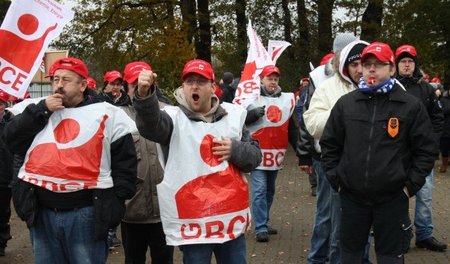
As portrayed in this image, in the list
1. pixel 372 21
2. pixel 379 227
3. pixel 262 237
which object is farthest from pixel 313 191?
pixel 372 21

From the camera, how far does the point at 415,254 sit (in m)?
7.52

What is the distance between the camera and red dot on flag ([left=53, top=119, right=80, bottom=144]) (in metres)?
4.57

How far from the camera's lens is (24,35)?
513 centimetres

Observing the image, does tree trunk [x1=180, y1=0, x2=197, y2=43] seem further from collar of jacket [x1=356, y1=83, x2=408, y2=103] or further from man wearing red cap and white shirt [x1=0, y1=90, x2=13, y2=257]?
collar of jacket [x1=356, y1=83, x2=408, y2=103]

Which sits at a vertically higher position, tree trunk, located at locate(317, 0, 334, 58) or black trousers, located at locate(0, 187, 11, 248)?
tree trunk, located at locate(317, 0, 334, 58)

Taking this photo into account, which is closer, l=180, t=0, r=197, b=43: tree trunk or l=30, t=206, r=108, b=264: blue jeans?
l=30, t=206, r=108, b=264: blue jeans

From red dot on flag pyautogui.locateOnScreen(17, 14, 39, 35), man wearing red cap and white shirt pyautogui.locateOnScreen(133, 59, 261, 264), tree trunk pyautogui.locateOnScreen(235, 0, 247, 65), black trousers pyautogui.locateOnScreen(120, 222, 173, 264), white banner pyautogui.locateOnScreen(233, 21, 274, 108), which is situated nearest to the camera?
man wearing red cap and white shirt pyautogui.locateOnScreen(133, 59, 261, 264)

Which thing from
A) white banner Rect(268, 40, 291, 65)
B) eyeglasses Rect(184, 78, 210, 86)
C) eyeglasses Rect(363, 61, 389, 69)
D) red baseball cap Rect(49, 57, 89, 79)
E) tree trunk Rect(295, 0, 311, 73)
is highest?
tree trunk Rect(295, 0, 311, 73)

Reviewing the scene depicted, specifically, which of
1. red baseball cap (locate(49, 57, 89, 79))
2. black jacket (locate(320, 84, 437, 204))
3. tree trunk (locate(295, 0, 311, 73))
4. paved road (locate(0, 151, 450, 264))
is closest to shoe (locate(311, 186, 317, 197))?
paved road (locate(0, 151, 450, 264))

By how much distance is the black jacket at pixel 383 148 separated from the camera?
193 inches

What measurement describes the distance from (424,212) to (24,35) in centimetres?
470

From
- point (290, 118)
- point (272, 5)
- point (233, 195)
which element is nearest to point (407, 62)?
point (290, 118)

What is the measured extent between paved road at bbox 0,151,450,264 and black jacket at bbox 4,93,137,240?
2.96 metres

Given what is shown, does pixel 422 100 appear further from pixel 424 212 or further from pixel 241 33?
pixel 241 33
